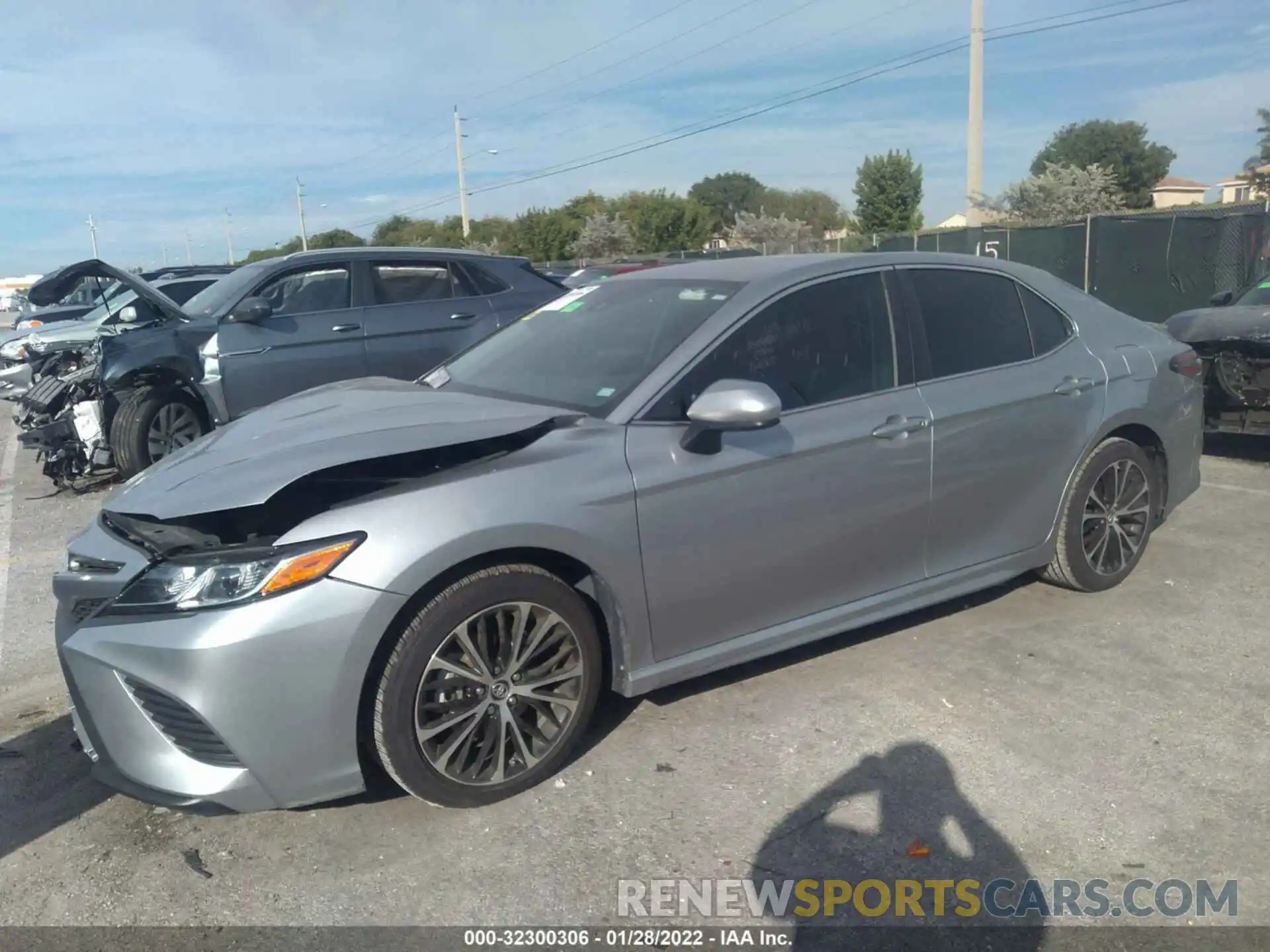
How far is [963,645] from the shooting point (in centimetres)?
445

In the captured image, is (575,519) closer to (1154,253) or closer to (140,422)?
(140,422)

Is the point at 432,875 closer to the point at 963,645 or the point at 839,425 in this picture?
the point at 839,425

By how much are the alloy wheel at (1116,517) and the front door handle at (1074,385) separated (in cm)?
42

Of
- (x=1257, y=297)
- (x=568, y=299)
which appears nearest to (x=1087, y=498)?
(x=568, y=299)

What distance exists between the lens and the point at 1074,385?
182 inches

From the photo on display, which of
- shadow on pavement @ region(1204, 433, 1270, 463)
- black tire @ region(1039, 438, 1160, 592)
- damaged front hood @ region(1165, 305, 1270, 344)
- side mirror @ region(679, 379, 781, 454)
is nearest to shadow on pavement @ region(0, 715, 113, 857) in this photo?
side mirror @ region(679, 379, 781, 454)

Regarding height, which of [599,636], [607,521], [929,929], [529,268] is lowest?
[929,929]

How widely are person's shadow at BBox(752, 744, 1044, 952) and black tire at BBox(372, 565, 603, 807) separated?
77 cm

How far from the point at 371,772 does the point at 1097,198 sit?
4040 cm

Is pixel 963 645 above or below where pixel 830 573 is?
below

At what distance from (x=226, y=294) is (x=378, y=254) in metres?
1.27

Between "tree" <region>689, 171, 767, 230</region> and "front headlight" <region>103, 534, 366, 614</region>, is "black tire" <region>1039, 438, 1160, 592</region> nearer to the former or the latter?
"front headlight" <region>103, 534, 366, 614</region>

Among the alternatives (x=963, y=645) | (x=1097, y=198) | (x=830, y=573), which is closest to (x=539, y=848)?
(x=830, y=573)

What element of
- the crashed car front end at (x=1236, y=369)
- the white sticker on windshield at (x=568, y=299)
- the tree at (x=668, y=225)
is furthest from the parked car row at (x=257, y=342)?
the tree at (x=668, y=225)
